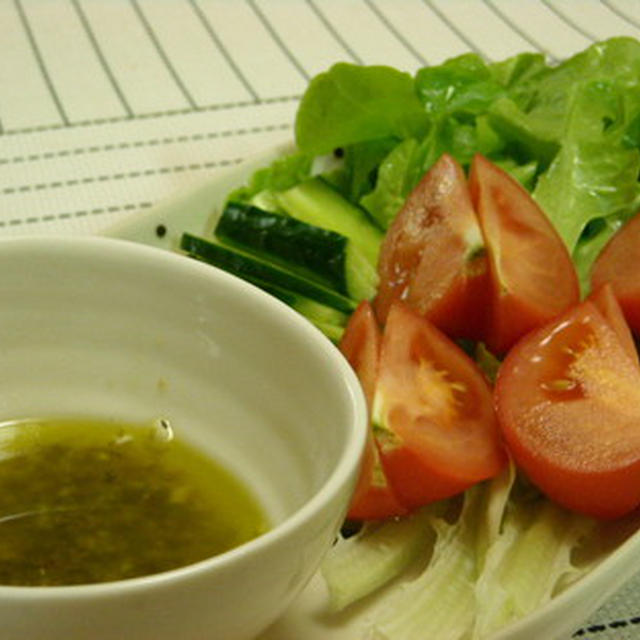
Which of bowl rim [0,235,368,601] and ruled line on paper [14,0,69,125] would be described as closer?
bowl rim [0,235,368,601]

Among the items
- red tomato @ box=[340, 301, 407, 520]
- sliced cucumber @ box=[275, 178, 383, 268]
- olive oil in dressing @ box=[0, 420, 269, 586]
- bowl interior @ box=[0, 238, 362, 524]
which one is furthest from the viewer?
sliced cucumber @ box=[275, 178, 383, 268]

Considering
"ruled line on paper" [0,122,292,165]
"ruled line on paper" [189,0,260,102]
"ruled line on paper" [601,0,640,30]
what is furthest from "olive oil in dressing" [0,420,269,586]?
"ruled line on paper" [601,0,640,30]

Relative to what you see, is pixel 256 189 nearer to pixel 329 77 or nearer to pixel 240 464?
pixel 329 77

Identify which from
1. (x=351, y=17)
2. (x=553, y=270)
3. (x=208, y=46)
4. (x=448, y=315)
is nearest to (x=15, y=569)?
(x=448, y=315)

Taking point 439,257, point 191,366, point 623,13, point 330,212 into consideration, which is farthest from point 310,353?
point 623,13

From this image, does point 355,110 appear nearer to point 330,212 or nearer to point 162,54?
point 330,212

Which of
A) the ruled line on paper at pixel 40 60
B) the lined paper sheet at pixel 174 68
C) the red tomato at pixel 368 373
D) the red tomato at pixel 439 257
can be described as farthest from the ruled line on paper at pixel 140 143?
the red tomato at pixel 368 373

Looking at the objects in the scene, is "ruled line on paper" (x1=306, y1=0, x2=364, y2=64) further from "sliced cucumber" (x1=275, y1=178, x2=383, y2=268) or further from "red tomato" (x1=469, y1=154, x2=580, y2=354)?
"red tomato" (x1=469, y1=154, x2=580, y2=354)
